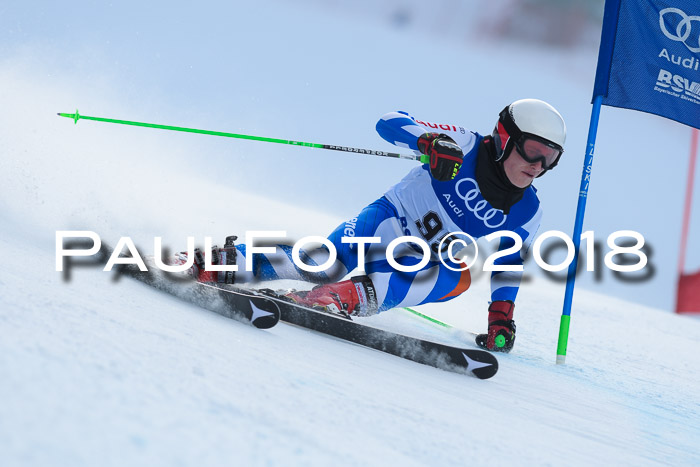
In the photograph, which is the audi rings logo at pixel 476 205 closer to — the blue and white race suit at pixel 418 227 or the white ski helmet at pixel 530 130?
the blue and white race suit at pixel 418 227

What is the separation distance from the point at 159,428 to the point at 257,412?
0.22 meters

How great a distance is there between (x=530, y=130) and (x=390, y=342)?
121 centimetres

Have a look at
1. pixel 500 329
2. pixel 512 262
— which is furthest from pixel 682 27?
pixel 500 329

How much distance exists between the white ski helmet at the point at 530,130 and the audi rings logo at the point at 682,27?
4.90 feet

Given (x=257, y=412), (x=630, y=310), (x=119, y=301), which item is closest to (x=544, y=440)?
(x=257, y=412)

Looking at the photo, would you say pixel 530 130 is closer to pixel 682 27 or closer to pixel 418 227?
pixel 418 227

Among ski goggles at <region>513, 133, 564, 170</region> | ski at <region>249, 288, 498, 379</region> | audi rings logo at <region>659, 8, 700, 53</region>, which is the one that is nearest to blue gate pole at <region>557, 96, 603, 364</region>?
audi rings logo at <region>659, 8, 700, 53</region>

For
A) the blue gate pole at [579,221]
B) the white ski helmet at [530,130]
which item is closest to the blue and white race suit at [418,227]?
the white ski helmet at [530,130]

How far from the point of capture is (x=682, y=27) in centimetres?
378

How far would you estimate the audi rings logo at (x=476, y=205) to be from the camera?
9.61 feet

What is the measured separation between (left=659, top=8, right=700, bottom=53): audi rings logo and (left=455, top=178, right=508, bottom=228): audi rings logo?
6.01 feet

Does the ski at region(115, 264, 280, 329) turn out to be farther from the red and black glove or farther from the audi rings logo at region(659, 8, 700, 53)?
the audi rings logo at region(659, 8, 700, 53)

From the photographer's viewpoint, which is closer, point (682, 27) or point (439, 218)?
point (439, 218)

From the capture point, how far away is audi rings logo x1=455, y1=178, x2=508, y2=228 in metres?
2.93
